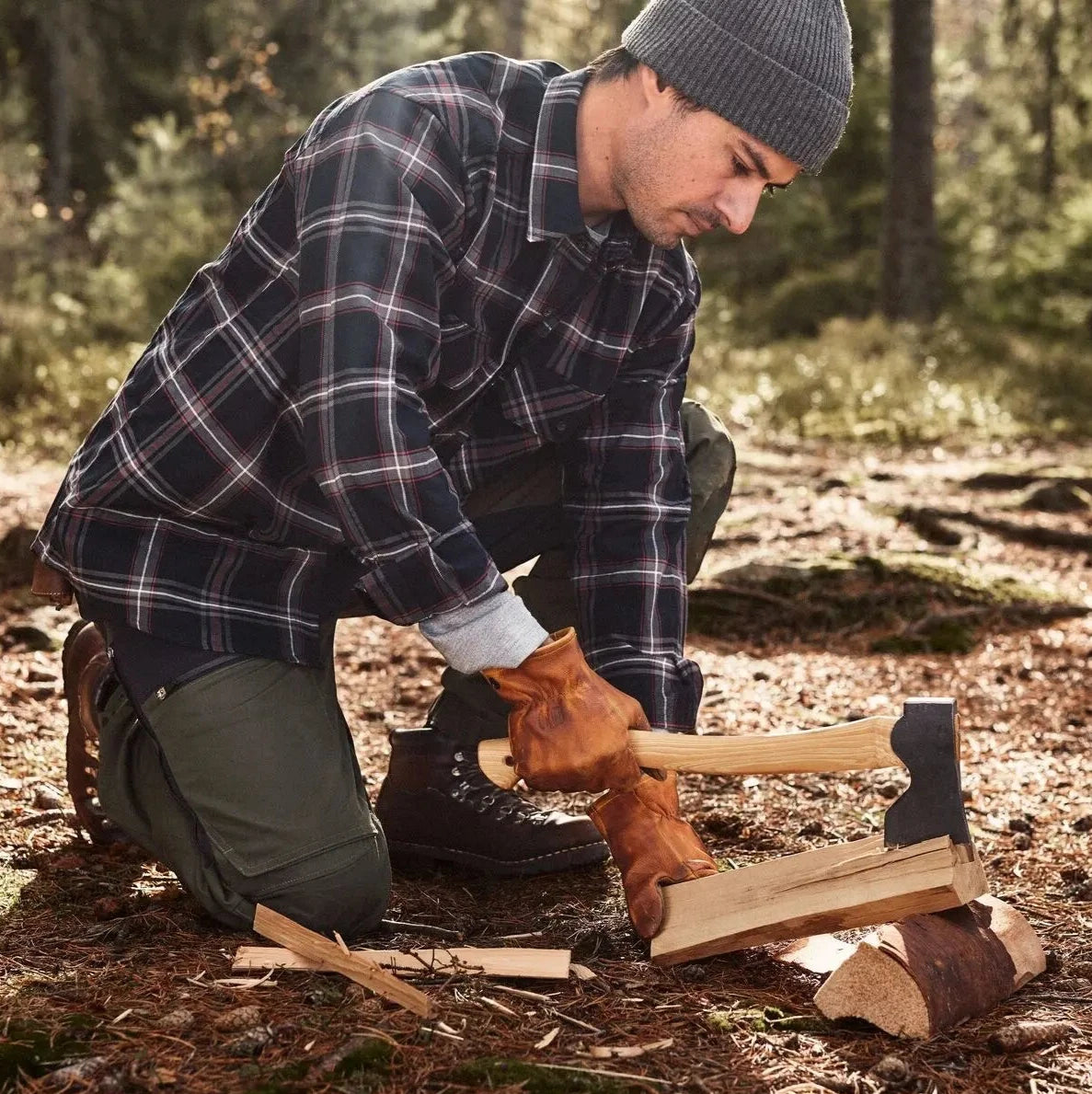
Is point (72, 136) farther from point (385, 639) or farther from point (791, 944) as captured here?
point (791, 944)

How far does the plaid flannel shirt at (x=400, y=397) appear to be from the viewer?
7.61ft

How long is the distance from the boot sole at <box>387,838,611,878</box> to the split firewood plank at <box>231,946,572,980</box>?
2.33 feet

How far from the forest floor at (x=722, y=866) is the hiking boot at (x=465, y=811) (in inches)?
2.5

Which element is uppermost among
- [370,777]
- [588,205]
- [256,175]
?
[256,175]

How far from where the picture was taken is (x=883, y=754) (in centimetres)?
221

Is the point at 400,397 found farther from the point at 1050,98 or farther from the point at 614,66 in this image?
the point at 1050,98

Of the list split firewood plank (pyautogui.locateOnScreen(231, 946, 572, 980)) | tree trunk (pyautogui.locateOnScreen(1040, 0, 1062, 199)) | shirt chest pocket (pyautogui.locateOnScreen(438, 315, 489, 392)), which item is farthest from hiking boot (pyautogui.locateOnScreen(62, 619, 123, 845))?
tree trunk (pyautogui.locateOnScreen(1040, 0, 1062, 199))

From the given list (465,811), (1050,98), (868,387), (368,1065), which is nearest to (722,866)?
(465,811)

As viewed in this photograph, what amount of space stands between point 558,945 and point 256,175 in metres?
16.2

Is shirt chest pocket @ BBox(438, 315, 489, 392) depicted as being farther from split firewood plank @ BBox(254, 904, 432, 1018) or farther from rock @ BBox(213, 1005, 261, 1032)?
rock @ BBox(213, 1005, 261, 1032)

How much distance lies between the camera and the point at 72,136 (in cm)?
1758

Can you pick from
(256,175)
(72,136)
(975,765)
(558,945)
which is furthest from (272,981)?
(72,136)

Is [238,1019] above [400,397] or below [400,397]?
below

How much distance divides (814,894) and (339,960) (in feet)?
2.80
